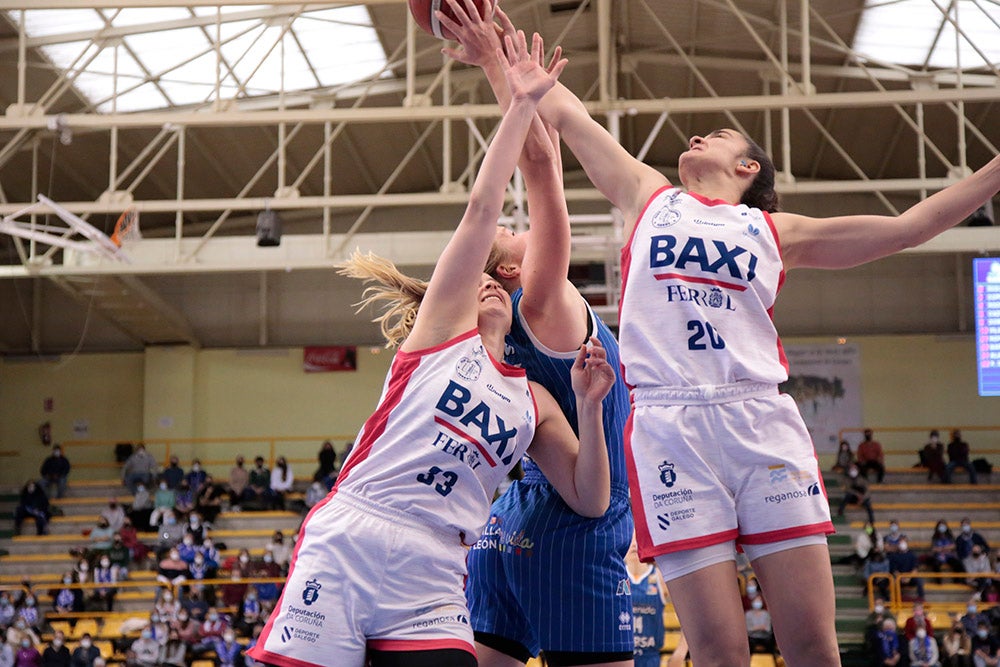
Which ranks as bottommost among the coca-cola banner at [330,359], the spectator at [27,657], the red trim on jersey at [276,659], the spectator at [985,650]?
the spectator at [985,650]

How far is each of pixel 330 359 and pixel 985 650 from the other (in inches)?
647

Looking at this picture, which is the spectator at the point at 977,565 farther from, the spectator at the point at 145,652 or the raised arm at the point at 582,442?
the raised arm at the point at 582,442

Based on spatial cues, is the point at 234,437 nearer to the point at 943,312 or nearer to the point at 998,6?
the point at 943,312

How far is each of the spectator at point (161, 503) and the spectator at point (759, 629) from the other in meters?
12.5

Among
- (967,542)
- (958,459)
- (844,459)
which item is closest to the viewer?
(967,542)

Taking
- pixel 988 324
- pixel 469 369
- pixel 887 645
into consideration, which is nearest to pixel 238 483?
pixel 887 645

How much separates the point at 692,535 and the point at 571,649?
79 cm

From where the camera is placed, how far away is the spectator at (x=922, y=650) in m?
17.0

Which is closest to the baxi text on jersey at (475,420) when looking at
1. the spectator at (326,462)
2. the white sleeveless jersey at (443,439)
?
the white sleeveless jersey at (443,439)

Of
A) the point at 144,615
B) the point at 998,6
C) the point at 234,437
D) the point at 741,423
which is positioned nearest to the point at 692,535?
the point at 741,423

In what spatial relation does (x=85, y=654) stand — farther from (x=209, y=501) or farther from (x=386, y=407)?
(x=386, y=407)

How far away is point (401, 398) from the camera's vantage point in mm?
3492

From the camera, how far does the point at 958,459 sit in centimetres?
2517

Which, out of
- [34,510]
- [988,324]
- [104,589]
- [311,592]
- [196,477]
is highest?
[988,324]
